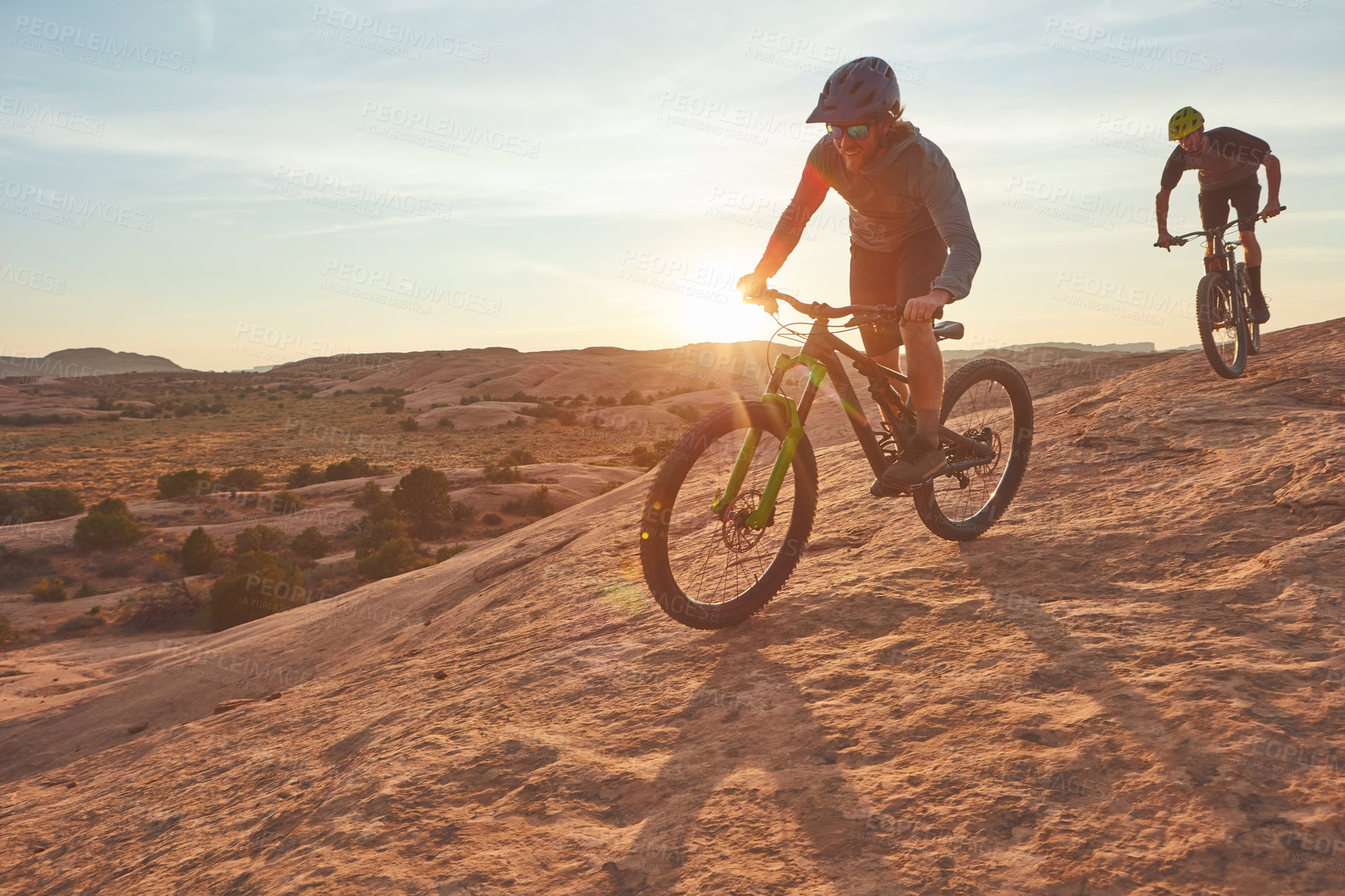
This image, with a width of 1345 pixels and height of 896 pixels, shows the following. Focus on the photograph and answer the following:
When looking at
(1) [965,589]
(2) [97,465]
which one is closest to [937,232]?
(1) [965,589]

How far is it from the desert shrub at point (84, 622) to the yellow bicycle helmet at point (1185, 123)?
19.2 m

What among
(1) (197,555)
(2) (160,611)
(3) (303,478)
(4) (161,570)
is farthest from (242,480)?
(2) (160,611)

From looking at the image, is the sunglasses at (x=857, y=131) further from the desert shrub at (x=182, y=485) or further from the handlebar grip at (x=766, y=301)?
the desert shrub at (x=182, y=485)

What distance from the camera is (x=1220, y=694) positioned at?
8.90ft

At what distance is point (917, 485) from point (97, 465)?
4080 cm

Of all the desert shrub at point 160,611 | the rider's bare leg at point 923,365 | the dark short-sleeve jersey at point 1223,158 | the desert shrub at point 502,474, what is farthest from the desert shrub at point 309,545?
the rider's bare leg at point 923,365

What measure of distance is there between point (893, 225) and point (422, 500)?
2110 cm

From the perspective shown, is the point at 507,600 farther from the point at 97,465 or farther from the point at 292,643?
the point at 97,465

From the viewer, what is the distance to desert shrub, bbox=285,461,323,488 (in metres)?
30.2

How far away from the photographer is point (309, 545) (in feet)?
68.9

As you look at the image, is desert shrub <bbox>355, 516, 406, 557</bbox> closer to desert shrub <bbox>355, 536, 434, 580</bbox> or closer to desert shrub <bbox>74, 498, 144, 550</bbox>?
desert shrub <bbox>355, 536, 434, 580</bbox>

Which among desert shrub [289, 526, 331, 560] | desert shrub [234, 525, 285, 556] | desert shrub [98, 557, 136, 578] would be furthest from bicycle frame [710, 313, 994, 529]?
desert shrub [98, 557, 136, 578]

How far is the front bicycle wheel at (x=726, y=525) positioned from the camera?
3.71 metres

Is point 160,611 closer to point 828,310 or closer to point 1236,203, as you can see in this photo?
point 828,310
